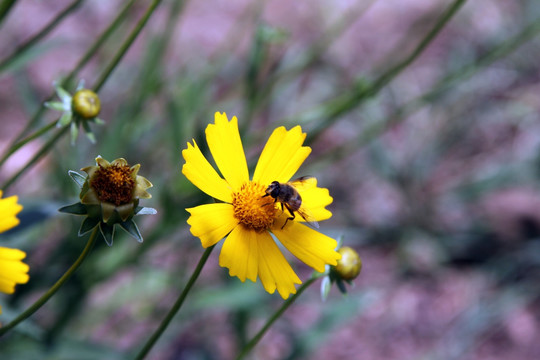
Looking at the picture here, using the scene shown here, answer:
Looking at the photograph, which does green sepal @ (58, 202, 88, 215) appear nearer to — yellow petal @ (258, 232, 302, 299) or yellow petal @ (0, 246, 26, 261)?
yellow petal @ (0, 246, 26, 261)

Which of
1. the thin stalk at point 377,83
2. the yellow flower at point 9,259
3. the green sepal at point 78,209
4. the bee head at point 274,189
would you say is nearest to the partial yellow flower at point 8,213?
the yellow flower at point 9,259

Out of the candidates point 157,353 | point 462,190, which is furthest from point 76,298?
point 462,190

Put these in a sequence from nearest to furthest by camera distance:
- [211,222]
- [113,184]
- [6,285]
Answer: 1. [6,285]
2. [113,184]
3. [211,222]

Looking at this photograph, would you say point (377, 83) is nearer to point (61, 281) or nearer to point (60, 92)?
point (60, 92)

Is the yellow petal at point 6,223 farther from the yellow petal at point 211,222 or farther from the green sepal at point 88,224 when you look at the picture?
the yellow petal at point 211,222

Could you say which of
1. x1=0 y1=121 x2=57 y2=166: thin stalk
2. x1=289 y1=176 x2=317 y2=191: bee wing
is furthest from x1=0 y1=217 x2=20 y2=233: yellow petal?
x1=289 y1=176 x2=317 y2=191: bee wing

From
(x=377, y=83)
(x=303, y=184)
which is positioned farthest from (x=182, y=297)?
(x=377, y=83)

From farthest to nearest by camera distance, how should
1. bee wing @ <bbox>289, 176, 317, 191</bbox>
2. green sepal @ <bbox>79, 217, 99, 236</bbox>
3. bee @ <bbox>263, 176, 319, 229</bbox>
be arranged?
bee wing @ <bbox>289, 176, 317, 191</bbox> → bee @ <bbox>263, 176, 319, 229</bbox> → green sepal @ <bbox>79, 217, 99, 236</bbox>
